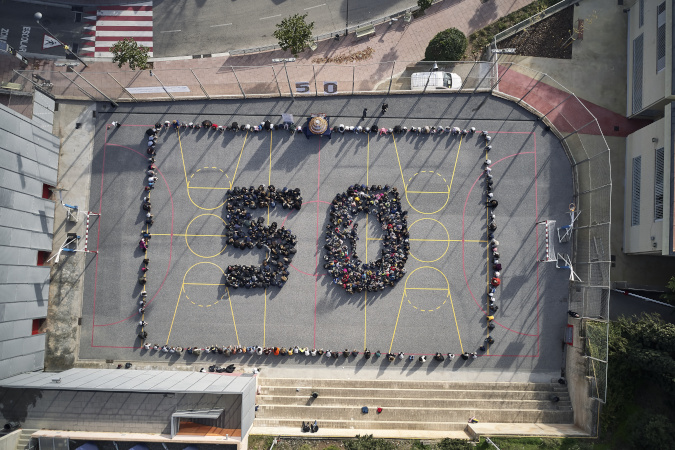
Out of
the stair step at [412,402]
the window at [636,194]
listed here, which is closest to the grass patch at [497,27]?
the window at [636,194]

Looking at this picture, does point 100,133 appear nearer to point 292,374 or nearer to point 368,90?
point 368,90

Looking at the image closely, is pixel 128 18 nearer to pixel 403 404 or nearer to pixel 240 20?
pixel 240 20

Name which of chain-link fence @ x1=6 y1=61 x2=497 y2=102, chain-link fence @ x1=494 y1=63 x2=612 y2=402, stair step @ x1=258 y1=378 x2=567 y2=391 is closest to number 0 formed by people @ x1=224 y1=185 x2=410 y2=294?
stair step @ x1=258 y1=378 x2=567 y2=391

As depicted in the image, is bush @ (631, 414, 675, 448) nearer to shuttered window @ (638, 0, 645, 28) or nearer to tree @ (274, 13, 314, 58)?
shuttered window @ (638, 0, 645, 28)

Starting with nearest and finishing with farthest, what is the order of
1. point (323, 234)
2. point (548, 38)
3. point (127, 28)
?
point (323, 234)
point (548, 38)
point (127, 28)

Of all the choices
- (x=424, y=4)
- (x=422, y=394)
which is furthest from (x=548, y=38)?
(x=422, y=394)

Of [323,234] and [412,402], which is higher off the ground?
[323,234]

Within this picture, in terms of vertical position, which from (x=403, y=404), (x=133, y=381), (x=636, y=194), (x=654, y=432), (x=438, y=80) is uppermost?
(x=438, y=80)

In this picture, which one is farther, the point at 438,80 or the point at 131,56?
the point at 438,80
